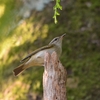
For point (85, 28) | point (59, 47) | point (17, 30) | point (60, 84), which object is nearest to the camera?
point (60, 84)

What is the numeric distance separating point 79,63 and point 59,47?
240cm

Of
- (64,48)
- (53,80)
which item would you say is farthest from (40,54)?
(64,48)

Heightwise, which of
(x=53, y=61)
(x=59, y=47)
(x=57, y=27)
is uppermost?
(x=57, y=27)

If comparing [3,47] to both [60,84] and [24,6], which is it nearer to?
[24,6]

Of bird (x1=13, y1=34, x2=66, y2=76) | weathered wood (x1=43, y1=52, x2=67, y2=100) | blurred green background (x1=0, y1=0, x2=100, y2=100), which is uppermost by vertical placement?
blurred green background (x1=0, y1=0, x2=100, y2=100)

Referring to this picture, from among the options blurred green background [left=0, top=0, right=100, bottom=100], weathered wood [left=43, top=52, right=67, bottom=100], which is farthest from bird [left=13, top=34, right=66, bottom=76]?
blurred green background [left=0, top=0, right=100, bottom=100]

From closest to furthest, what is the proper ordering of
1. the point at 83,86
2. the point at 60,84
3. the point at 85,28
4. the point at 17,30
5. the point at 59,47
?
the point at 60,84 < the point at 59,47 < the point at 83,86 < the point at 85,28 < the point at 17,30

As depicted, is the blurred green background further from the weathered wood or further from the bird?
the weathered wood

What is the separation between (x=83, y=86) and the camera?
5.31 meters

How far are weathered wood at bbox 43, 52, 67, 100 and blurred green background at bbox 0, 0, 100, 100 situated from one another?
2318 millimetres

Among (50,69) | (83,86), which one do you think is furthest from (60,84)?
(83,86)

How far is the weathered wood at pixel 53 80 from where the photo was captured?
99.0 inches

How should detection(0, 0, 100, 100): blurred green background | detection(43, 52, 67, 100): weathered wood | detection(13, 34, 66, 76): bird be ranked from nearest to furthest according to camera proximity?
detection(43, 52, 67, 100): weathered wood
detection(13, 34, 66, 76): bird
detection(0, 0, 100, 100): blurred green background

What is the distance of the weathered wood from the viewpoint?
252 centimetres
